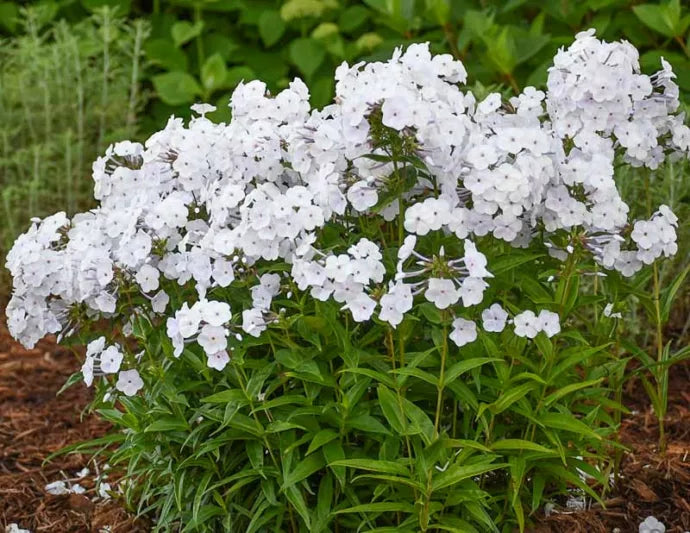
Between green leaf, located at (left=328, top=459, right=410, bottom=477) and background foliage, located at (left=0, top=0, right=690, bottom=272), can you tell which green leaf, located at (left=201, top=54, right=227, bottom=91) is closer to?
background foliage, located at (left=0, top=0, right=690, bottom=272)

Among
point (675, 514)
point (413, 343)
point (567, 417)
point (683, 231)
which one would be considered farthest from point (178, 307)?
point (683, 231)

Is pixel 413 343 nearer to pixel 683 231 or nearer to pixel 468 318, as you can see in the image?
pixel 468 318

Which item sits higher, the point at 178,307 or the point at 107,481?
the point at 178,307

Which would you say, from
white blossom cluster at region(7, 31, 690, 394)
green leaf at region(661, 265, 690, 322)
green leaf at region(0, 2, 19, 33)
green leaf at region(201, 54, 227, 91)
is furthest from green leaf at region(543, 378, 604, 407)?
green leaf at region(0, 2, 19, 33)

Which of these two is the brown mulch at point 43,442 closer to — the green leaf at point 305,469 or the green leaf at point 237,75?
the green leaf at point 305,469

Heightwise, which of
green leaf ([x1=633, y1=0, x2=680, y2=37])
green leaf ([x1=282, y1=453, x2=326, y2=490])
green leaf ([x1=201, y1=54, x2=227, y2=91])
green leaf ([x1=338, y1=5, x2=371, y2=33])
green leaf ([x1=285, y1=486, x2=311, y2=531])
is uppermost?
green leaf ([x1=633, y1=0, x2=680, y2=37])

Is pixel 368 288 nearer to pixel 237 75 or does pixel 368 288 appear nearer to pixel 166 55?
pixel 237 75

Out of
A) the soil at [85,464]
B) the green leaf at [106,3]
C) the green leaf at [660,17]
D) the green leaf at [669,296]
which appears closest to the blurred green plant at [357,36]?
the green leaf at [660,17]

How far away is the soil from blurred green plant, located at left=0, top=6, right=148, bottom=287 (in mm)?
938

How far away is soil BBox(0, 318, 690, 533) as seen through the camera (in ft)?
9.78

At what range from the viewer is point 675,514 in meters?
2.99

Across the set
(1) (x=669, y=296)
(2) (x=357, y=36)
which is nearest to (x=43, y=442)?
(1) (x=669, y=296)

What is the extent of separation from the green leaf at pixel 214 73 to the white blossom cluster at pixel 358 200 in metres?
2.54

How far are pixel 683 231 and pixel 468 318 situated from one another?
75.7 inches
